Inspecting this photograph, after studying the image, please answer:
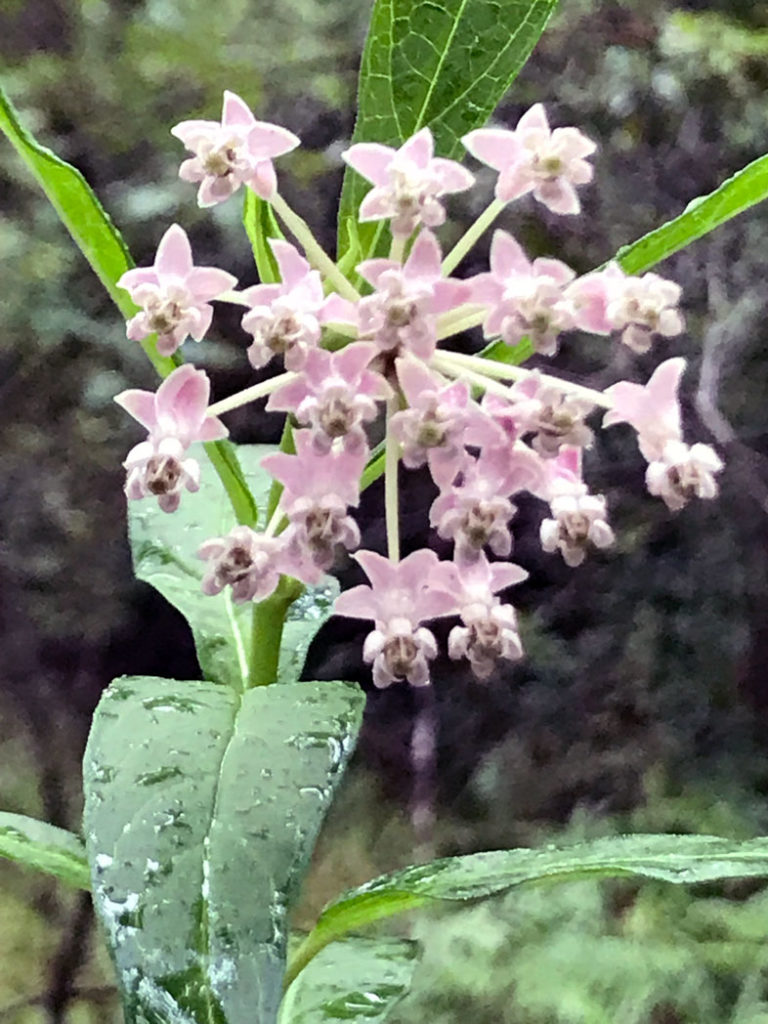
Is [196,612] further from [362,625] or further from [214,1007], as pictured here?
[362,625]

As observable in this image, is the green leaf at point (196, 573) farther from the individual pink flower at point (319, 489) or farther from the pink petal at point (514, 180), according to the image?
the pink petal at point (514, 180)

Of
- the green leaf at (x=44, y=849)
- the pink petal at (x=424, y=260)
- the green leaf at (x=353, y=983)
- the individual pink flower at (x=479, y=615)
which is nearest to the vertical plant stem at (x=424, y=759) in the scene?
the green leaf at (x=353, y=983)

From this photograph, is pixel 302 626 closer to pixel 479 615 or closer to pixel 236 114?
pixel 479 615

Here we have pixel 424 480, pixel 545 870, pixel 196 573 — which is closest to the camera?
pixel 545 870

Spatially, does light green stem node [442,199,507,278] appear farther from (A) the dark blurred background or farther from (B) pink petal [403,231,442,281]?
(A) the dark blurred background

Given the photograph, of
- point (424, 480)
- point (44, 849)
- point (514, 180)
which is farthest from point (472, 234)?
point (424, 480)

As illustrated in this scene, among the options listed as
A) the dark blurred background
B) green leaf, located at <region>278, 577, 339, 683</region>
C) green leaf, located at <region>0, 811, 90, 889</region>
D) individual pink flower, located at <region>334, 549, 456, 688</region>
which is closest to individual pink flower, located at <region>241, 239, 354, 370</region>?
individual pink flower, located at <region>334, 549, 456, 688</region>
